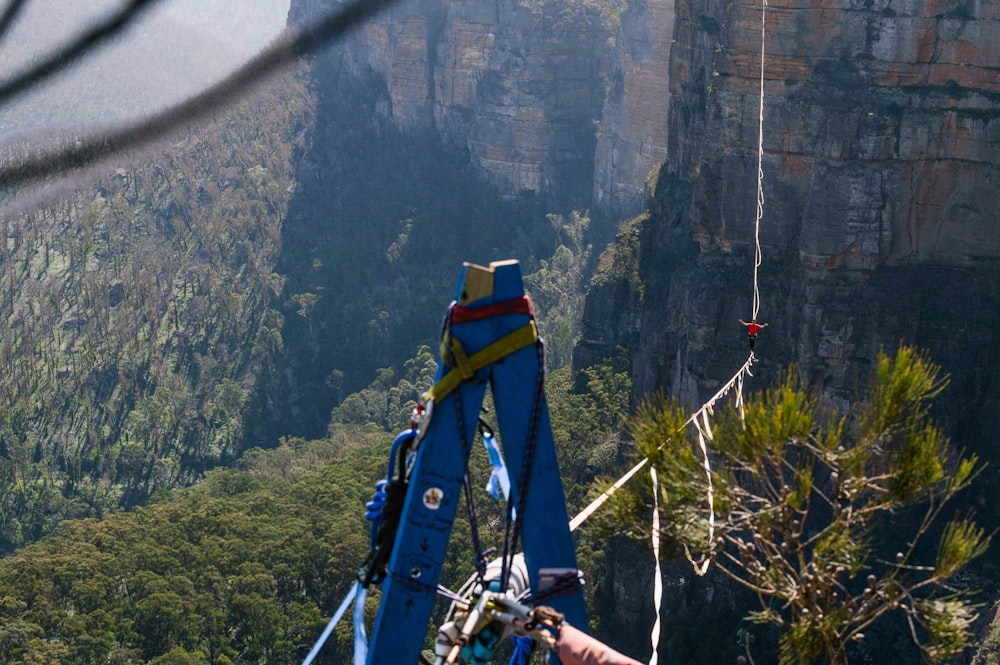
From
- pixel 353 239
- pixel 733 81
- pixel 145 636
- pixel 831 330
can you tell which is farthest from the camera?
pixel 353 239

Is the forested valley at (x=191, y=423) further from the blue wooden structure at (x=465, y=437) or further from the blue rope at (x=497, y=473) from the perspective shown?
the blue wooden structure at (x=465, y=437)

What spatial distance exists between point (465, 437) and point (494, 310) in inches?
18.2

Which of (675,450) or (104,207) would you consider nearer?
(675,450)

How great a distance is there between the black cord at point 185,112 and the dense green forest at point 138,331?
48.3 meters

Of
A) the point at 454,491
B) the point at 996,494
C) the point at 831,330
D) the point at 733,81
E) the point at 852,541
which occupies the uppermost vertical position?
the point at 733,81

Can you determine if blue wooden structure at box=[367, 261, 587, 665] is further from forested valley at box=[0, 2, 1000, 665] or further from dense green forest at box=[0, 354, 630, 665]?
dense green forest at box=[0, 354, 630, 665]

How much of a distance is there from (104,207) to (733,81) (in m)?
42.6

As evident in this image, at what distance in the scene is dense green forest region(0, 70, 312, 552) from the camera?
54.6 metres

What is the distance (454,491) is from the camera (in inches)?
188

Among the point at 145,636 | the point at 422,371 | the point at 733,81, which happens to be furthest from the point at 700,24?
the point at 422,371

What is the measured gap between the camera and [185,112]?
2.69 meters

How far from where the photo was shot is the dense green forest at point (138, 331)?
54.6 meters

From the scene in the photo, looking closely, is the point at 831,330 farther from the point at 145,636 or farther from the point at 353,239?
the point at 353,239

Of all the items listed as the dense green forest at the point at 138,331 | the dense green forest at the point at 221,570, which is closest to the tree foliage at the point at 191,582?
the dense green forest at the point at 221,570
